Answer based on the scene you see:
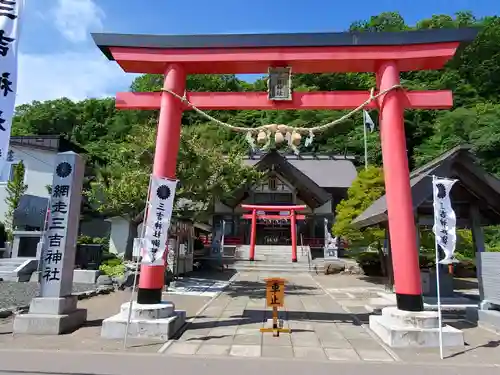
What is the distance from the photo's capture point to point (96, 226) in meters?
31.2

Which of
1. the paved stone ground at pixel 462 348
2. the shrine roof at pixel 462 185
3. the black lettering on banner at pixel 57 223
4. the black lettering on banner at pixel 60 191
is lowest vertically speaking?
the paved stone ground at pixel 462 348

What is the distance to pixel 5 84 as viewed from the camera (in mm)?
5012

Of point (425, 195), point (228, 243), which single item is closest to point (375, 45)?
point (425, 195)

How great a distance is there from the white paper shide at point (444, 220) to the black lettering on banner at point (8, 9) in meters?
7.61

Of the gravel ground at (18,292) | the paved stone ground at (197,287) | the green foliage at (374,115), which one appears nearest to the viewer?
the gravel ground at (18,292)

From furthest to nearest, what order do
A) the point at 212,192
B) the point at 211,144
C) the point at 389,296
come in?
the point at 211,144, the point at 212,192, the point at 389,296

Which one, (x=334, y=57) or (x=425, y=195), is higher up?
(x=334, y=57)

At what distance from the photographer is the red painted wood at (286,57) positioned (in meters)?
7.79

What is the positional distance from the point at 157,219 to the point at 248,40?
14.1 ft

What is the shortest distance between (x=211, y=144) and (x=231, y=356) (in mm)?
11642

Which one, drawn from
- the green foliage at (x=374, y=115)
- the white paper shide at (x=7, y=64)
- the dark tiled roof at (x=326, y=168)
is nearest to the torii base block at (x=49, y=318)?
the white paper shide at (x=7, y=64)

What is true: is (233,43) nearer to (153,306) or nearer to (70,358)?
(153,306)

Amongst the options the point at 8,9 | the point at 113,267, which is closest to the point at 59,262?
the point at 8,9

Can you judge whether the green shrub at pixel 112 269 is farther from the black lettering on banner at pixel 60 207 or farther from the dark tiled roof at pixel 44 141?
the dark tiled roof at pixel 44 141
